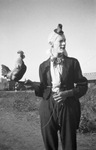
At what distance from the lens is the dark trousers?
1.29m

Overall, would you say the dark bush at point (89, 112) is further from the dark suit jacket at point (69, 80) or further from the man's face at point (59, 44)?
the man's face at point (59, 44)

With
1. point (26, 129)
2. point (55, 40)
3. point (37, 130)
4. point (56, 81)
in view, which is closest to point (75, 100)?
point (56, 81)

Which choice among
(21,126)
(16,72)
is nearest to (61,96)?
(16,72)

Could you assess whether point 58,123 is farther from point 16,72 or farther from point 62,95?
point 16,72

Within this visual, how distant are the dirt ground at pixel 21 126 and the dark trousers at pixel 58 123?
1.40 ft

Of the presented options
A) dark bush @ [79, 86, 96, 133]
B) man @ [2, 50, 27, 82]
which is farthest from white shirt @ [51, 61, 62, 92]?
dark bush @ [79, 86, 96, 133]

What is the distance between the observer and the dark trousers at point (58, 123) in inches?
50.8

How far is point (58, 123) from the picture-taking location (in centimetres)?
132

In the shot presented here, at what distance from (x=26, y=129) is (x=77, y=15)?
1495 mm

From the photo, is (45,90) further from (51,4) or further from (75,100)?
(51,4)

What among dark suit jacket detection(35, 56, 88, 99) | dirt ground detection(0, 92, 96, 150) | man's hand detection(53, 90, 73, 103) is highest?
dark suit jacket detection(35, 56, 88, 99)

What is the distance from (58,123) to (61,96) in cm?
23

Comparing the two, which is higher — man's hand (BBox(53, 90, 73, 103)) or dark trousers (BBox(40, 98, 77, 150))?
man's hand (BBox(53, 90, 73, 103))

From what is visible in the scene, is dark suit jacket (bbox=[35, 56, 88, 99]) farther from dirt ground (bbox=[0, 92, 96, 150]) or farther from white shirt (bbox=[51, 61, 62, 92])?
dirt ground (bbox=[0, 92, 96, 150])
